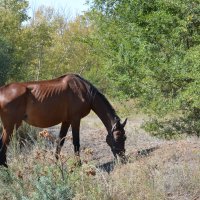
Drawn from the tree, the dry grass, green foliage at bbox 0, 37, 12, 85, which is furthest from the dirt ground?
green foliage at bbox 0, 37, 12, 85

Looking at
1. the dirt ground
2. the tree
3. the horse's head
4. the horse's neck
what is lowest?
the dirt ground

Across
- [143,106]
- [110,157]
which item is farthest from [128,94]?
[110,157]

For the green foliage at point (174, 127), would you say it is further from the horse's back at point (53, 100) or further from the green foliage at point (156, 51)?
the horse's back at point (53, 100)

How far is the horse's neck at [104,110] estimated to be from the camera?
31.9 feet

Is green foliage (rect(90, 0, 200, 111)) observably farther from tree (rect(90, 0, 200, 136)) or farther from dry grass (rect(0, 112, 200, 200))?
dry grass (rect(0, 112, 200, 200))

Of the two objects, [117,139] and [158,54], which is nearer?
[117,139]

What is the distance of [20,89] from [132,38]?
3293mm

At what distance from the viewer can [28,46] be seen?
111 feet

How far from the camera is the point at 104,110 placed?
32.1 ft

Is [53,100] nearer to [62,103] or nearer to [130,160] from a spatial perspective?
[62,103]

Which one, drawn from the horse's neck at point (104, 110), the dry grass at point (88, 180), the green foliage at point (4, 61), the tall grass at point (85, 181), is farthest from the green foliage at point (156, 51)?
the green foliage at point (4, 61)

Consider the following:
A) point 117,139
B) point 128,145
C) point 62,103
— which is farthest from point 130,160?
point 128,145

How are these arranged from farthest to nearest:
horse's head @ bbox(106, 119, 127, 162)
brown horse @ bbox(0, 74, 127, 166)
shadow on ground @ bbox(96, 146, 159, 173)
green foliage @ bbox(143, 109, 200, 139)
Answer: green foliage @ bbox(143, 109, 200, 139), brown horse @ bbox(0, 74, 127, 166), horse's head @ bbox(106, 119, 127, 162), shadow on ground @ bbox(96, 146, 159, 173)

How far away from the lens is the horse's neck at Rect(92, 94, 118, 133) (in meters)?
9.73
